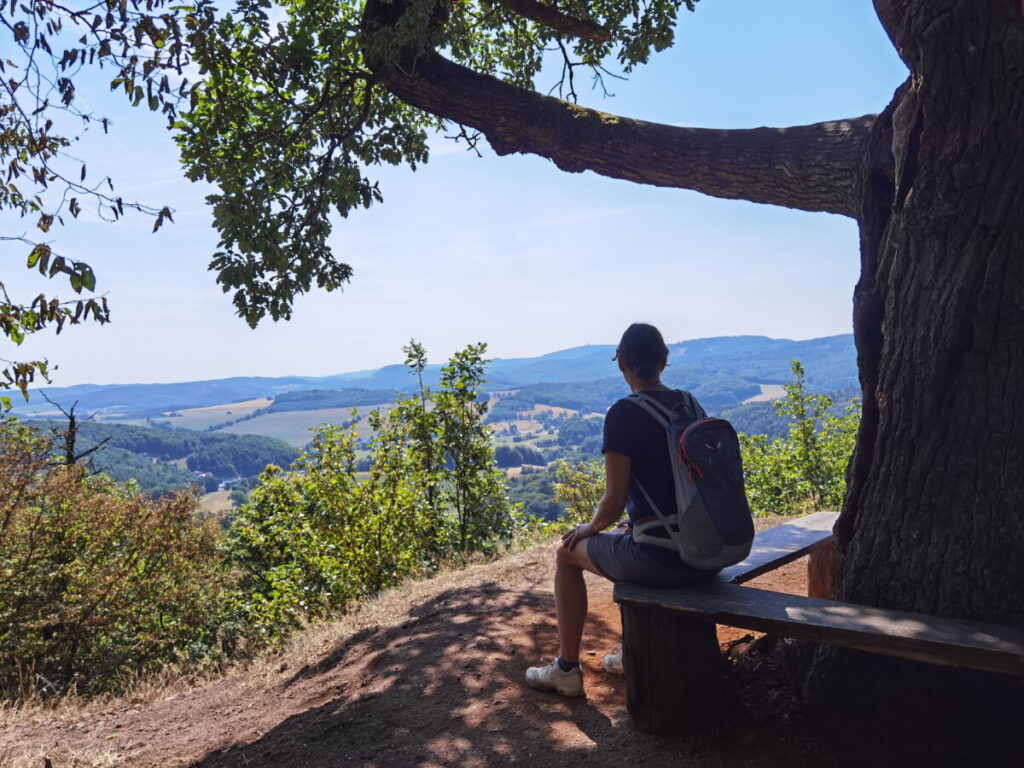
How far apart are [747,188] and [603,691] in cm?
324

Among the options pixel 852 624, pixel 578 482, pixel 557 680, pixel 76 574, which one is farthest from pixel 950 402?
Answer: pixel 578 482

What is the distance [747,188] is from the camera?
4.64 meters

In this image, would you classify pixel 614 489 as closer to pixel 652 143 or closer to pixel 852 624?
pixel 852 624

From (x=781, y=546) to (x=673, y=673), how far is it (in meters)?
1.39

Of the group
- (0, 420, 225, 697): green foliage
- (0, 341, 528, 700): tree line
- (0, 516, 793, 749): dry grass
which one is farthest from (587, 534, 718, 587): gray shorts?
(0, 420, 225, 697): green foliage

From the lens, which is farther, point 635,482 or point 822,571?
point 822,571

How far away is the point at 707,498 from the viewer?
298 centimetres

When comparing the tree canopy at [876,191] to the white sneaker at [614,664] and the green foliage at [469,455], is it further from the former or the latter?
the green foliage at [469,455]

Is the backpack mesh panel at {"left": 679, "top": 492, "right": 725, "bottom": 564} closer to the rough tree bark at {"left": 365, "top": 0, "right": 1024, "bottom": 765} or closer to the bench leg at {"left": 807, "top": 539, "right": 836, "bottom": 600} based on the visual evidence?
the rough tree bark at {"left": 365, "top": 0, "right": 1024, "bottom": 765}

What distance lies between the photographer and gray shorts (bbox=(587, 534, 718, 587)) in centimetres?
313

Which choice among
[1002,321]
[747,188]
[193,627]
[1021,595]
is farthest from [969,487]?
[193,627]

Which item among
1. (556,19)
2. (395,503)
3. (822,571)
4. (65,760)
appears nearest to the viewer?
(65,760)

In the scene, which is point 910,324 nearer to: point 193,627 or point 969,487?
point 969,487

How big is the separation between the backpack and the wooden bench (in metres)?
0.20
